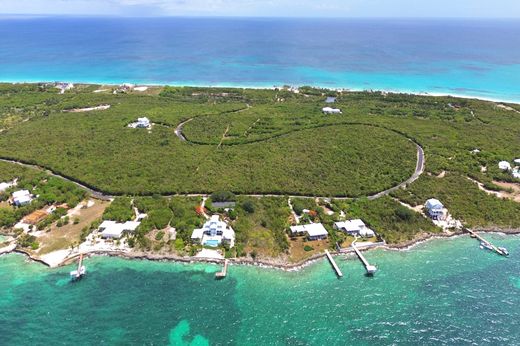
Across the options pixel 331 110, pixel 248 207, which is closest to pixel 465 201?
pixel 248 207

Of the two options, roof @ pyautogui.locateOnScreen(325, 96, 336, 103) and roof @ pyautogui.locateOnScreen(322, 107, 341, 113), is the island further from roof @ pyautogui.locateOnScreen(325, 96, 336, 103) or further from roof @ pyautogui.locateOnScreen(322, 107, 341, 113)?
roof @ pyautogui.locateOnScreen(325, 96, 336, 103)

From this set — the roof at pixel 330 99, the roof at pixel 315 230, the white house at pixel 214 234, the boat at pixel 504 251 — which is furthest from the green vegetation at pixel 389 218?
the roof at pixel 330 99

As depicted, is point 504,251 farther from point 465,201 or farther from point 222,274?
point 222,274

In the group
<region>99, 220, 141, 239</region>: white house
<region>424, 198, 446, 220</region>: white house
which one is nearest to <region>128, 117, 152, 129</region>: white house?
<region>99, 220, 141, 239</region>: white house

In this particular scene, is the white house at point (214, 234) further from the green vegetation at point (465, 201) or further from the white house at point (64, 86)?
the white house at point (64, 86)

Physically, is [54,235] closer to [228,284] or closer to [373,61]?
[228,284]

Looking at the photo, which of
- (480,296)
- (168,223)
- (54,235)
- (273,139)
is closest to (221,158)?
(273,139)
